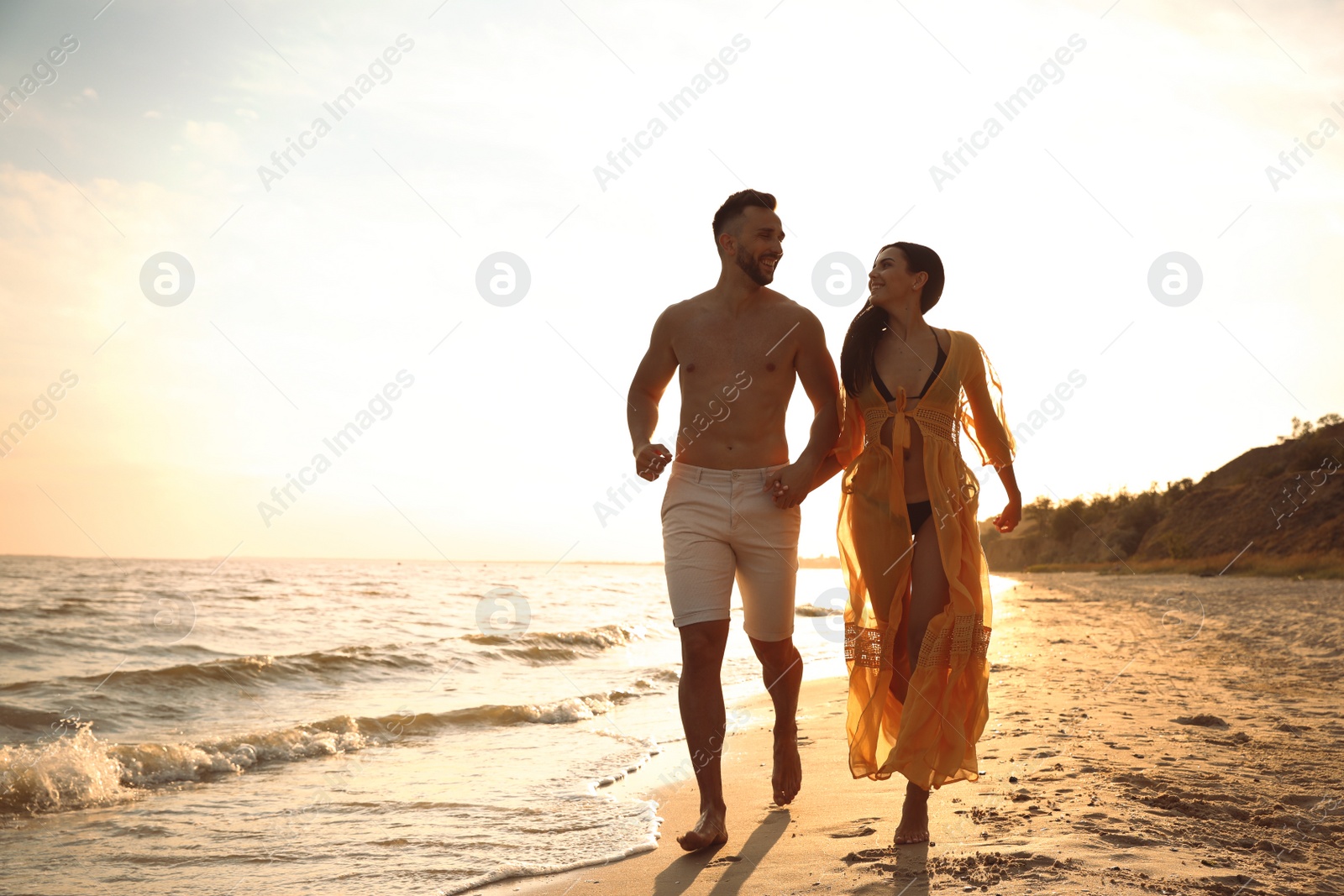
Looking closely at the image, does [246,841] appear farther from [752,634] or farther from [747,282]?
[747,282]

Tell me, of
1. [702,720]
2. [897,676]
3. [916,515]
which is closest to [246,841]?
[702,720]

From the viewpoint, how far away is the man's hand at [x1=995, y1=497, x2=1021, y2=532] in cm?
362

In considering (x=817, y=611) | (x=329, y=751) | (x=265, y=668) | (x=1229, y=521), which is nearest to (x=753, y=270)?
(x=329, y=751)

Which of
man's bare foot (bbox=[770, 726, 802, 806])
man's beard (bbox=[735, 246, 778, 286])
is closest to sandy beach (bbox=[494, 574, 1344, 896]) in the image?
A: man's bare foot (bbox=[770, 726, 802, 806])

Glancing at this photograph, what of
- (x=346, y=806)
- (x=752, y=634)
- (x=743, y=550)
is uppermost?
(x=743, y=550)

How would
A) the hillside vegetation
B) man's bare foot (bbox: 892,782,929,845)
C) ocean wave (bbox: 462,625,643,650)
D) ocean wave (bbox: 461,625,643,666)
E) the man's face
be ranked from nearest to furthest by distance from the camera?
man's bare foot (bbox: 892,782,929,845) < the man's face < ocean wave (bbox: 461,625,643,666) < ocean wave (bbox: 462,625,643,650) < the hillside vegetation

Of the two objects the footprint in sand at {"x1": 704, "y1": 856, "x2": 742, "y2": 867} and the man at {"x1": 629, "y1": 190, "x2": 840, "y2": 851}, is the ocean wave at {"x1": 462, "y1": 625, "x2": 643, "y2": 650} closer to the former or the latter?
the man at {"x1": 629, "y1": 190, "x2": 840, "y2": 851}

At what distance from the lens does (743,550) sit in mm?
3826

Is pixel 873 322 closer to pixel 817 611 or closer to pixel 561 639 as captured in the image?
pixel 561 639

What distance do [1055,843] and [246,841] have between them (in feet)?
Result: 11.5

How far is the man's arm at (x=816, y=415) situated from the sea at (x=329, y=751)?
91 centimetres

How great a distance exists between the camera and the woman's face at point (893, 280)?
143 inches

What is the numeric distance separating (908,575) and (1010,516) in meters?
0.47

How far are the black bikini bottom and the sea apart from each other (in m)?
0.89
